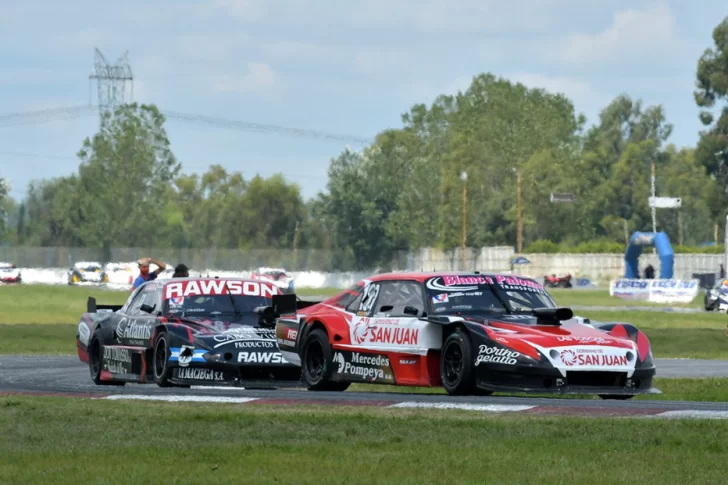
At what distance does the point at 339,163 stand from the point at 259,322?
9624 centimetres

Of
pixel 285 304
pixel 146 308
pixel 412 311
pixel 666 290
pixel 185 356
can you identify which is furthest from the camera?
pixel 666 290

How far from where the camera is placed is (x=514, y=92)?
134750 millimetres

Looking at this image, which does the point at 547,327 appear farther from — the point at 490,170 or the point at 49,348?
the point at 490,170

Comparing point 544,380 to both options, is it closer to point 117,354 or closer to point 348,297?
point 348,297

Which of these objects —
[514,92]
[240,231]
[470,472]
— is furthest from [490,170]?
[470,472]

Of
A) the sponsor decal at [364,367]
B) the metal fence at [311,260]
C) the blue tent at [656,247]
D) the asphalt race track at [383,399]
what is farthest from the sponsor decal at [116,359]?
the metal fence at [311,260]

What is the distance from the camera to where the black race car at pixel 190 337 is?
14.9m

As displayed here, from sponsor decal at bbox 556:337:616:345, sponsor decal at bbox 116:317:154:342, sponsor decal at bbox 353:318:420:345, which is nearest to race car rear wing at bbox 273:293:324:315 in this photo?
sponsor decal at bbox 353:318:420:345

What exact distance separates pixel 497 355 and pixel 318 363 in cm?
261

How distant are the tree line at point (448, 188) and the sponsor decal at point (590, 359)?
79.0 metres

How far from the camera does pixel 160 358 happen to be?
1536 centimetres

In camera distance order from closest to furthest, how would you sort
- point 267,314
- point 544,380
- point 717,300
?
point 544,380 < point 267,314 < point 717,300

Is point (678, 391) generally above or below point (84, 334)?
below

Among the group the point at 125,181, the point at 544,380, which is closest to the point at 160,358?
the point at 544,380
